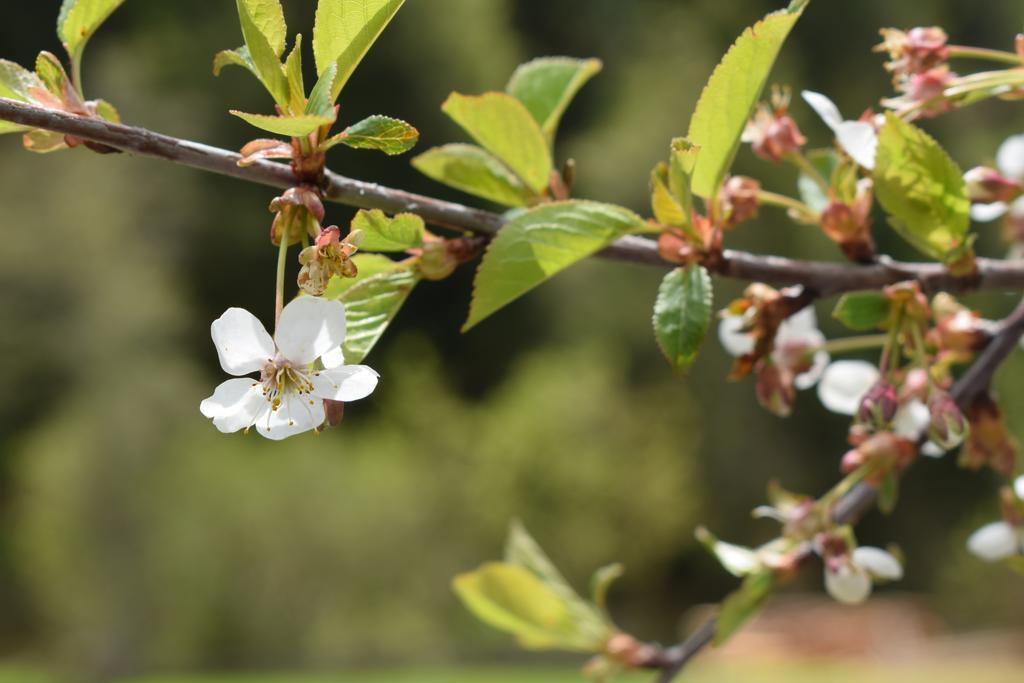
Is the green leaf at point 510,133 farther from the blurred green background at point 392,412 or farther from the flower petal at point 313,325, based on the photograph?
the blurred green background at point 392,412

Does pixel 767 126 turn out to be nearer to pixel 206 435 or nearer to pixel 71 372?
pixel 206 435

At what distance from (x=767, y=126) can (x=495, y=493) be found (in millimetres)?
2868

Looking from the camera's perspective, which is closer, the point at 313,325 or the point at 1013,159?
the point at 313,325

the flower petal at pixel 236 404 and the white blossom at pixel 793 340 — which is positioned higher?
the white blossom at pixel 793 340

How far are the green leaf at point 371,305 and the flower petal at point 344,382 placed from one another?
0.02 metres

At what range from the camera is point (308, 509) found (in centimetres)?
282

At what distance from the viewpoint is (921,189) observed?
189 mm

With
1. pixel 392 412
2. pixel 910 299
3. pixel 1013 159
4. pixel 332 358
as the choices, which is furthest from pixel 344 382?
pixel 392 412

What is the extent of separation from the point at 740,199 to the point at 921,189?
34 mm

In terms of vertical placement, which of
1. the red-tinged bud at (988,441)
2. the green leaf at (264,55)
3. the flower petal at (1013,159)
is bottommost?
the red-tinged bud at (988,441)

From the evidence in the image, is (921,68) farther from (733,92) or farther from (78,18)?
(78,18)

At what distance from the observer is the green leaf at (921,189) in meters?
0.18

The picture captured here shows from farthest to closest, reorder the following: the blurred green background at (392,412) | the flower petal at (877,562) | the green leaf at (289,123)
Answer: the blurred green background at (392,412) < the flower petal at (877,562) < the green leaf at (289,123)

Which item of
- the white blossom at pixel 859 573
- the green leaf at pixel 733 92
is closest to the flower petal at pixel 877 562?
the white blossom at pixel 859 573
